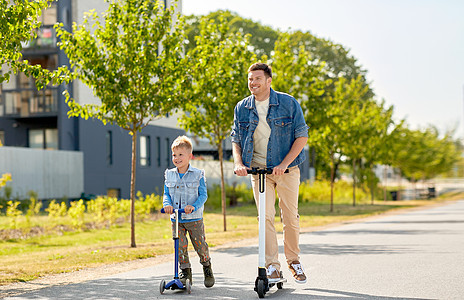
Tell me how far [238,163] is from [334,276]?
2411 millimetres

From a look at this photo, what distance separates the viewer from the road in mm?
6926

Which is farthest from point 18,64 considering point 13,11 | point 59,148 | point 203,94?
point 59,148

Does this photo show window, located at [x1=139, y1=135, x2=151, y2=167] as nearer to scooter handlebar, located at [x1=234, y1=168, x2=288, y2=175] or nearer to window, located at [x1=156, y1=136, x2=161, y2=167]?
window, located at [x1=156, y1=136, x2=161, y2=167]

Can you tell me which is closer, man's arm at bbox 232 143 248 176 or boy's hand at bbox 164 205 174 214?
man's arm at bbox 232 143 248 176

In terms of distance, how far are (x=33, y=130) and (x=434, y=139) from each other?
112 feet

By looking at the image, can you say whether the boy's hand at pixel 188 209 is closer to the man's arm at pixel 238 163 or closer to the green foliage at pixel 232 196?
the man's arm at pixel 238 163

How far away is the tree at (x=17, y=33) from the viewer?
8805 mm

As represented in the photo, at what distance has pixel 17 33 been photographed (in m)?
9.11

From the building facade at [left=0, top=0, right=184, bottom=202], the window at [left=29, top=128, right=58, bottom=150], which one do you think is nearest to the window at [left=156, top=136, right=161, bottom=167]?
the building facade at [left=0, top=0, right=184, bottom=202]

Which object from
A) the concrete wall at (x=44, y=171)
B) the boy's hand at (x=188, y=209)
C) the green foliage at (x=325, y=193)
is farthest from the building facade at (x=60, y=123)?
the boy's hand at (x=188, y=209)

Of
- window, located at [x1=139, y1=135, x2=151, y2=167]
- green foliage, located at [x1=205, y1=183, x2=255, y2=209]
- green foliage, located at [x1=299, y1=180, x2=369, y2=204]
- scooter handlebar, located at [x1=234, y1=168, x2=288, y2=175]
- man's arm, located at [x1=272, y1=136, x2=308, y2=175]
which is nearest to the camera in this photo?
scooter handlebar, located at [x1=234, y1=168, x2=288, y2=175]

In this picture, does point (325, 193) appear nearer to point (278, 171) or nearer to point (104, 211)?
point (104, 211)

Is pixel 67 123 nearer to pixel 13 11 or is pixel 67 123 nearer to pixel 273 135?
pixel 13 11

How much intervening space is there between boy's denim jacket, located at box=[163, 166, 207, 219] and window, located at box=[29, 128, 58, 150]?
83.9 feet
